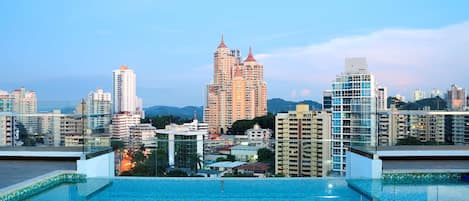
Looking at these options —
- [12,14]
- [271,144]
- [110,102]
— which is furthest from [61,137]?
[12,14]

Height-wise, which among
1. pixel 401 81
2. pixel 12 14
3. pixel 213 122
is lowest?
pixel 213 122

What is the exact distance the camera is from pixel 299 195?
5.04 meters

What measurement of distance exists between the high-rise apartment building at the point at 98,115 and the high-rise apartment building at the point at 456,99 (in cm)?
501

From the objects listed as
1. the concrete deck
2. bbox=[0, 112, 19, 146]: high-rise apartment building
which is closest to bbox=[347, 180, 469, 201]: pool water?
the concrete deck

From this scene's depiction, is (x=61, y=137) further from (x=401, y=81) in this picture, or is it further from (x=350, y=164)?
(x=401, y=81)

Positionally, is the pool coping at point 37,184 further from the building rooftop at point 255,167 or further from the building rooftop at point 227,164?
the building rooftop at point 255,167

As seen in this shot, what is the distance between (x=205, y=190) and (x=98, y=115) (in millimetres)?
2170

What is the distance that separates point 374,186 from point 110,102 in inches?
170

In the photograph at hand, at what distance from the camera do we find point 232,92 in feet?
199

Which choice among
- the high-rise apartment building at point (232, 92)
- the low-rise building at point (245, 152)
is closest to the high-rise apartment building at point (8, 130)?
the low-rise building at point (245, 152)

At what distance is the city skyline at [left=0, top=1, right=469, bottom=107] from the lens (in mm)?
16750

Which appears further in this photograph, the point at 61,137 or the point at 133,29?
the point at 133,29

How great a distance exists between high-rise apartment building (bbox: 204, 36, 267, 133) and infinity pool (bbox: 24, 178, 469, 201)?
150 feet

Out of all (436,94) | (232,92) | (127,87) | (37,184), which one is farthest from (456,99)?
(232,92)
